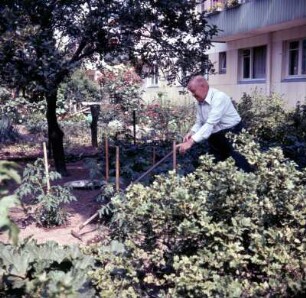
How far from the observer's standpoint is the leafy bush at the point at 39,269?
9.80 feet

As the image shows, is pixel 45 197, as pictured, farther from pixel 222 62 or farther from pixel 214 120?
pixel 222 62

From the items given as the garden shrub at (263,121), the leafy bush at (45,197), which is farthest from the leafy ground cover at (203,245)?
the garden shrub at (263,121)

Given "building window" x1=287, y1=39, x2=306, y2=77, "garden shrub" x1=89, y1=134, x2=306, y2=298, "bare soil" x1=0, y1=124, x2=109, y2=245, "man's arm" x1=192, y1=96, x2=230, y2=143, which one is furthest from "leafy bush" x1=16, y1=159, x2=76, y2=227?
"building window" x1=287, y1=39, x2=306, y2=77

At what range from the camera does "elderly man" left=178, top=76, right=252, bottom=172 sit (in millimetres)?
5711

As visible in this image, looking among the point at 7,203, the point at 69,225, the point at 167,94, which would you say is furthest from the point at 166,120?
the point at 7,203

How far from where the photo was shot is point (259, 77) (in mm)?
19906

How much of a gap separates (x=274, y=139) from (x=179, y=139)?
2.49 meters

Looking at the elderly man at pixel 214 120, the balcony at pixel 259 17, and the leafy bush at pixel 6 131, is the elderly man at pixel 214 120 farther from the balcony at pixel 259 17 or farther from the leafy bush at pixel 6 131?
the balcony at pixel 259 17

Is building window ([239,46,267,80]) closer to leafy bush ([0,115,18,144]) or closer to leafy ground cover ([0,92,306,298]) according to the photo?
leafy bush ([0,115,18,144])

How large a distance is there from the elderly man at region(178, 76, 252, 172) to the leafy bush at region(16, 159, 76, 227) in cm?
149

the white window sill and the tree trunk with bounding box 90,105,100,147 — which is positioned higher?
the white window sill

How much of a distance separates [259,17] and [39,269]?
1549cm

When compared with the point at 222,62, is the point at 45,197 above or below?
below

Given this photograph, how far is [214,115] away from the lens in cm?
579
